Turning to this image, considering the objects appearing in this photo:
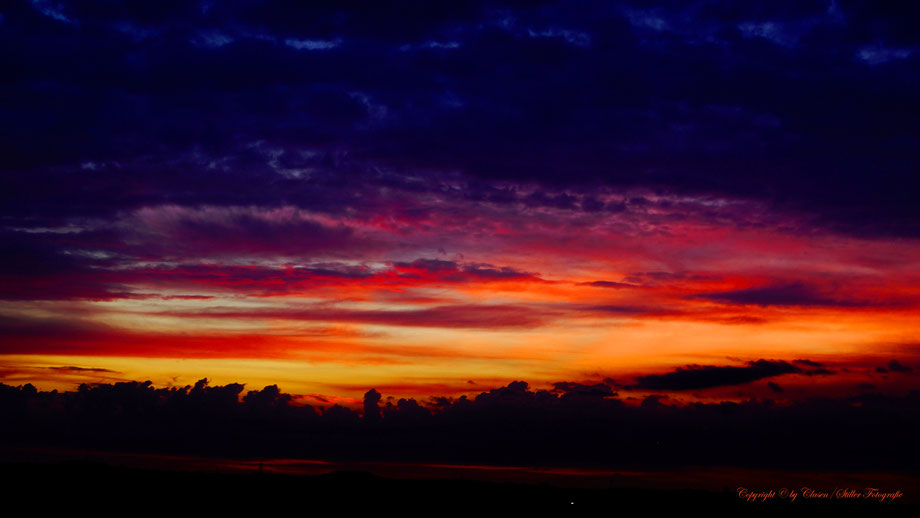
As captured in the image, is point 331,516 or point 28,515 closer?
point 28,515

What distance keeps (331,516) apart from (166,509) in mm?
38969

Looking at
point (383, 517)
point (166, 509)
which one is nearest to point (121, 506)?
point (166, 509)

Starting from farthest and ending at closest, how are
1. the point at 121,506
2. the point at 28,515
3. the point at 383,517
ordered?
the point at 383,517 → the point at 121,506 → the point at 28,515

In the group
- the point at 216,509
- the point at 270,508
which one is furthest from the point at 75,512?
the point at 270,508

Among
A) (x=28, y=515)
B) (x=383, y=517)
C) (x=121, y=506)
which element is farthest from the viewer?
(x=383, y=517)

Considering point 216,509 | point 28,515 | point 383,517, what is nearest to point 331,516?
point 383,517

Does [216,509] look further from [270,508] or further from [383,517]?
[383,517]

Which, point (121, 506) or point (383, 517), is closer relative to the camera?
point (121, 506)

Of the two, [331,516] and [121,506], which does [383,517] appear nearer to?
[331,516]

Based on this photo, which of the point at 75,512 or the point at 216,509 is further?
the point at 216,509

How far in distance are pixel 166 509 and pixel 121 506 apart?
34.5ft

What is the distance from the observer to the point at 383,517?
650 feet

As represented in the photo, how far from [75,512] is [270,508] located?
45.8 m

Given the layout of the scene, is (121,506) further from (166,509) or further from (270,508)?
(270,508)
